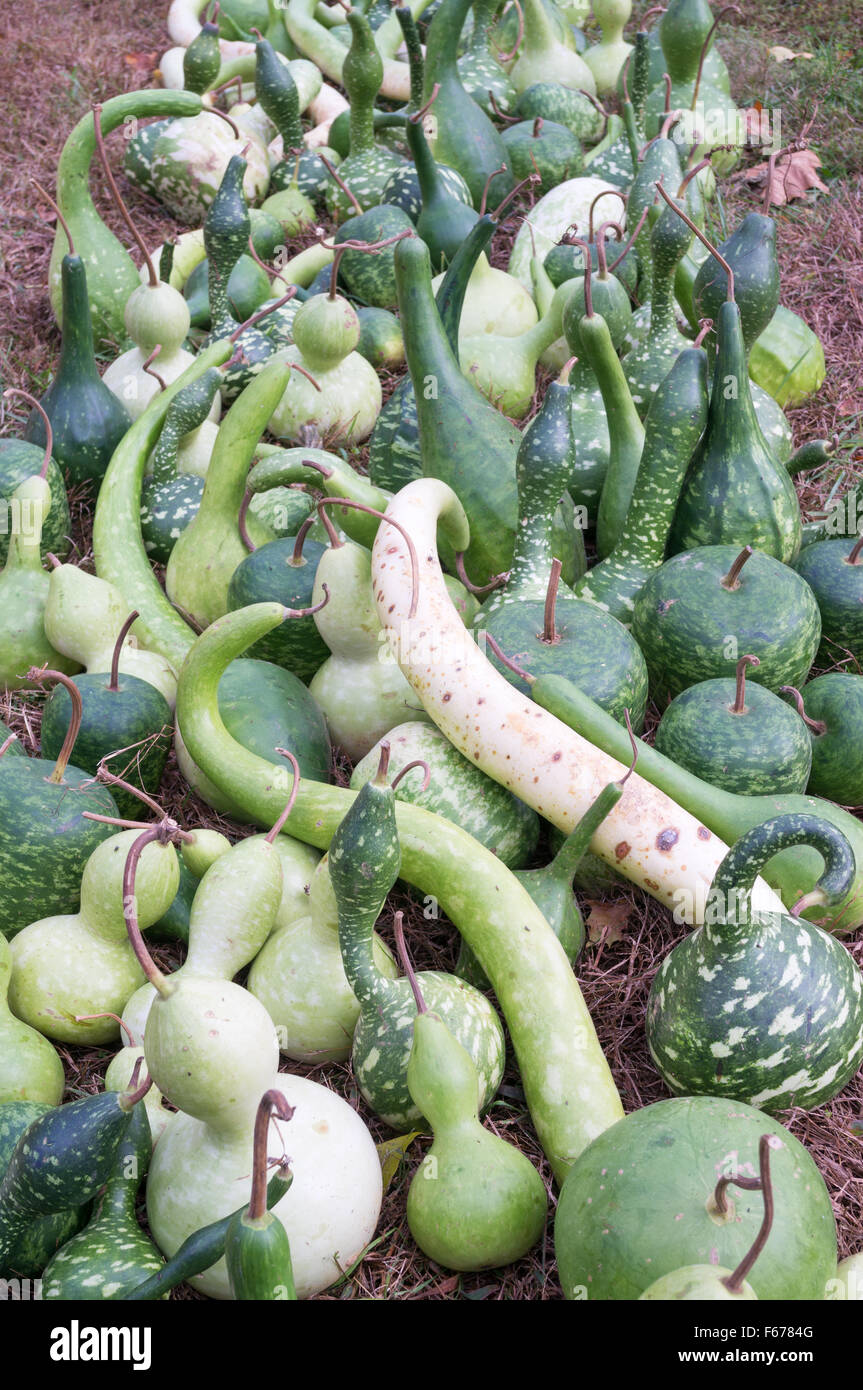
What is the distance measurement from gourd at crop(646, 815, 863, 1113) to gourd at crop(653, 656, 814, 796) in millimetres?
378

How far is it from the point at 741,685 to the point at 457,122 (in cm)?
292

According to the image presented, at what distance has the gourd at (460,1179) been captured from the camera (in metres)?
1.92

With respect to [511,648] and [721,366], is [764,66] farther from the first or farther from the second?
[511,648]

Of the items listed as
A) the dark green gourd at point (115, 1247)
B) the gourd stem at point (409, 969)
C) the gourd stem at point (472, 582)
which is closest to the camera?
the dark green gourd at point (115, 1247)

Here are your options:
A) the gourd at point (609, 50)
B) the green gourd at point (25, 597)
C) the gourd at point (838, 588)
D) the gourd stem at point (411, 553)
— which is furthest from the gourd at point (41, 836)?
the gourd at point (609, 50)

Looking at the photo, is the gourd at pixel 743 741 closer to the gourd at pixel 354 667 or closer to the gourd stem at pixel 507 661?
the gourd stem at pixel 507 661

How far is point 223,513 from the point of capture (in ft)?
10.1

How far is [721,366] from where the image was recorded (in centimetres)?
282

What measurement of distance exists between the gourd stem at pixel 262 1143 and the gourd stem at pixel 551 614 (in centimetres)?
133

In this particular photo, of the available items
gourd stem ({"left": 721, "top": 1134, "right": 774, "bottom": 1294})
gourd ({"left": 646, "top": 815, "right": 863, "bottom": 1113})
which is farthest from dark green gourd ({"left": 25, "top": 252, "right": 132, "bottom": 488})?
gourd stem ({"left": 721, "top": 1134, "right": 774, "bottom": 1294})

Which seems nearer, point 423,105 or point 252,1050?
point 252,1050

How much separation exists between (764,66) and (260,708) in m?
4.37

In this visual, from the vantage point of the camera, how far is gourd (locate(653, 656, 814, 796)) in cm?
247

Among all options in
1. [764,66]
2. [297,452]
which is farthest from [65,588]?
[764,66]
